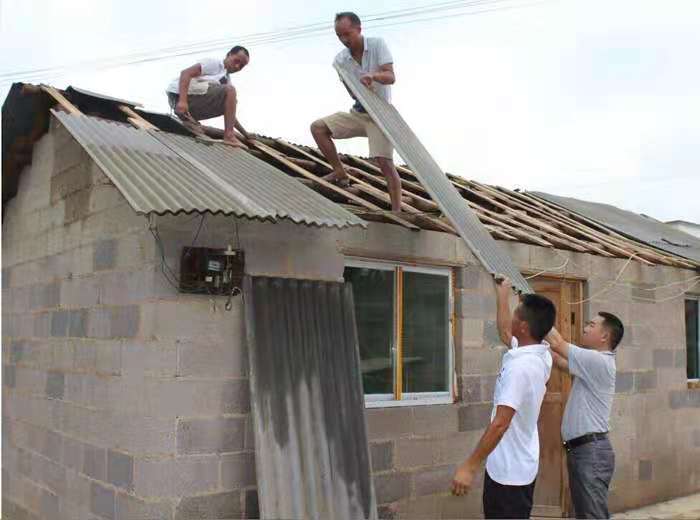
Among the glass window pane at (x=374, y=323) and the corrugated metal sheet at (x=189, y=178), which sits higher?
the corrugated metal sheet at (x=189, y=178)

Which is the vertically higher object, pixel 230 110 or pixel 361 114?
pixel 230 110

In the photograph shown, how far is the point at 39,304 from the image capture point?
273 inches

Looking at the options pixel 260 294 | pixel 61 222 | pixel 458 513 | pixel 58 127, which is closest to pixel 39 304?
pixel 61 222

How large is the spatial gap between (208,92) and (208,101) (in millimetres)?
101

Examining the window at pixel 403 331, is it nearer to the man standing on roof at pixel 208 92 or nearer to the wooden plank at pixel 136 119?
the man standing on roof at pixel 208 92

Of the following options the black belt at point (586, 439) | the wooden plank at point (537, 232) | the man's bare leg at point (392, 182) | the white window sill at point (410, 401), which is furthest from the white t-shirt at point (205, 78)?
the black belt at point (586, 439)

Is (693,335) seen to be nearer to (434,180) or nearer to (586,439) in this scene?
(586,439)

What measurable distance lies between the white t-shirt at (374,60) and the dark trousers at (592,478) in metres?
3.29

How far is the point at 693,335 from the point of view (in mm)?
10039

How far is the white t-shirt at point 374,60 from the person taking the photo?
664 cm

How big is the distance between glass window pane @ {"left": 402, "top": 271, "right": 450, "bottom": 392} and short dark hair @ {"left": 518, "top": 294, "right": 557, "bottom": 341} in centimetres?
207

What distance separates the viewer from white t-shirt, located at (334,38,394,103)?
6641 millimetres

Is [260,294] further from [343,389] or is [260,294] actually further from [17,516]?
[17,516]

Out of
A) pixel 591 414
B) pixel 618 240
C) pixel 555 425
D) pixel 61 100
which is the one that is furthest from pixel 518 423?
pixel 618 240
